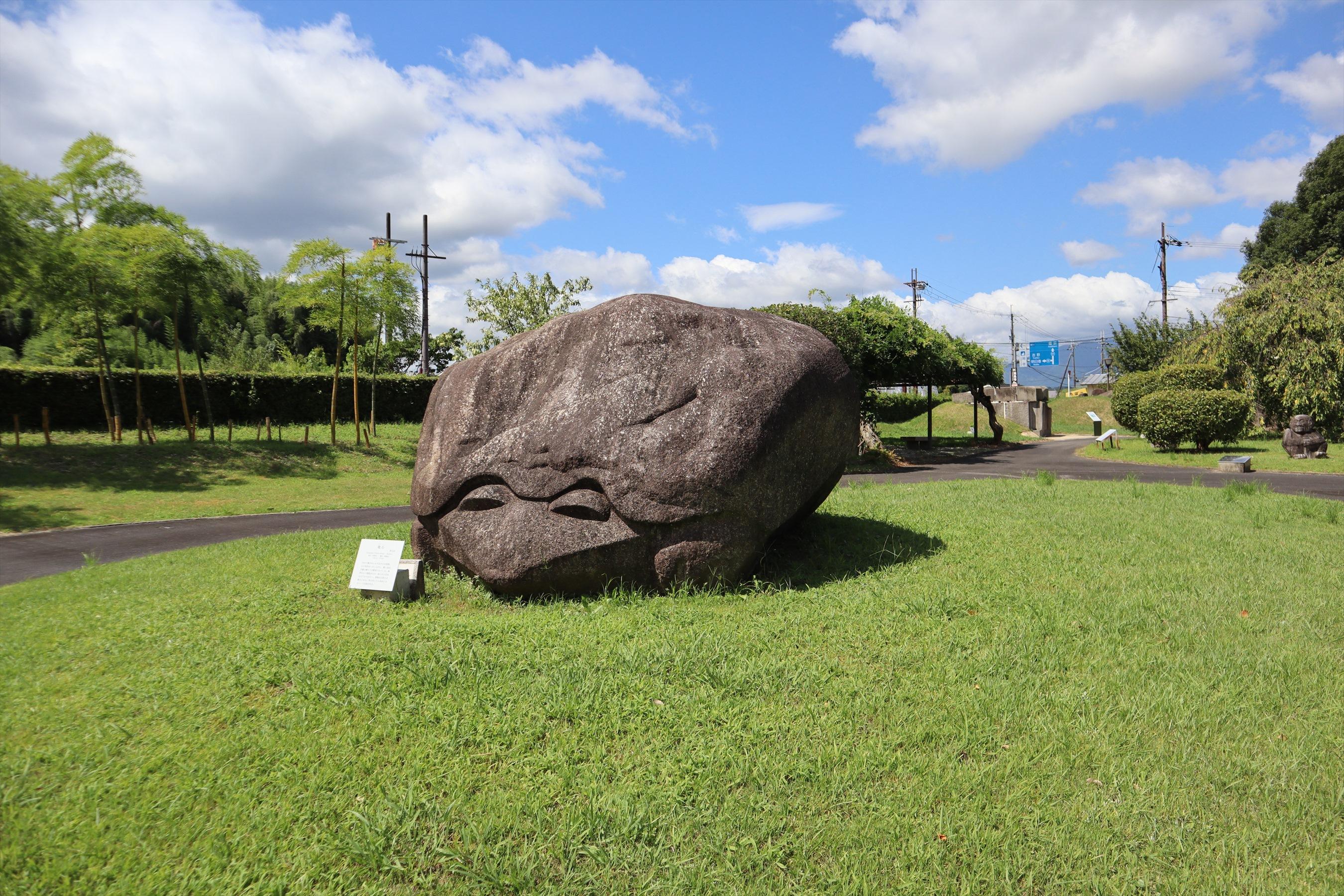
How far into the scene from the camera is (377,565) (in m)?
6.79

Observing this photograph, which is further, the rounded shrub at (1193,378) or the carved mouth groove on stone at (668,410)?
the rounded shrub at (1193,378)

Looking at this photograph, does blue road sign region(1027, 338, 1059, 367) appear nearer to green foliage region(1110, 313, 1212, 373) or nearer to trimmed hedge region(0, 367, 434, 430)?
green foliage region(1110, 313, 1212, 373)

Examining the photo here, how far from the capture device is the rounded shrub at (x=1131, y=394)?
86.5 ft

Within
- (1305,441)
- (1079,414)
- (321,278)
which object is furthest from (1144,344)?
(321,278)

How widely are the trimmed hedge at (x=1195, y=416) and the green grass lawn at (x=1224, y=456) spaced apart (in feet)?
1.55

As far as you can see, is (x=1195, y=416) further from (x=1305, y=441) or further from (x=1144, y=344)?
(x=1144, y=344)

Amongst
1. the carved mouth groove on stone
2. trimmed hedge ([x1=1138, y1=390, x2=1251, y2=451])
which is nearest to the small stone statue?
trimmed hedge ([x1=1138, y1=390, x2=1251, y2=451])

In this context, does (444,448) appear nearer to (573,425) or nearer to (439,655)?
(573,425)

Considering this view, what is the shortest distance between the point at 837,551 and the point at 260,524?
10534mm

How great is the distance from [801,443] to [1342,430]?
27.0m

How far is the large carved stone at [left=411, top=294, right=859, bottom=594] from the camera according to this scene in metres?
6.16

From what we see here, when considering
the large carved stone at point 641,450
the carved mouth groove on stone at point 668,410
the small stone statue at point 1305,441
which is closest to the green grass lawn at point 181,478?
the large carved stone at point 641,450

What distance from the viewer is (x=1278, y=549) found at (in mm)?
7895

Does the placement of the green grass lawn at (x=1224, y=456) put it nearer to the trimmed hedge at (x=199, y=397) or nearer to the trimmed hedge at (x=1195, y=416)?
the trimmed hedge at (x=1195, y=416)
